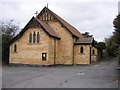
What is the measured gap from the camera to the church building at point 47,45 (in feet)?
118

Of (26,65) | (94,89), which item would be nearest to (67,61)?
(26,65)

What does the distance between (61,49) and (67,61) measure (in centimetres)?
228

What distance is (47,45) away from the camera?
3569 cm

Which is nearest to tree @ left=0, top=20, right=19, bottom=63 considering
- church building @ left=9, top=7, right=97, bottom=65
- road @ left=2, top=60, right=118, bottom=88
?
church building @ left=9, top=7, right=97, bottom=65

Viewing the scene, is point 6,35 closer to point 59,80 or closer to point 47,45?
point 47,45

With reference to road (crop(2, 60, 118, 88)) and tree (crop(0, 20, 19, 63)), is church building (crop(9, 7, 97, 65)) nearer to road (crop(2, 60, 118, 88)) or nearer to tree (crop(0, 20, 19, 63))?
tree (crop(0, 20, 19, 63))

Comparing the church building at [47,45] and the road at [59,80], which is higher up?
the church building at [47,45]

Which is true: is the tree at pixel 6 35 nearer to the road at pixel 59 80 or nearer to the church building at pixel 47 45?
the church building at pixel 47 45

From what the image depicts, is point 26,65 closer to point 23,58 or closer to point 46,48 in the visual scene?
point 23,58

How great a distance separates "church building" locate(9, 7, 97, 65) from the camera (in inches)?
1417

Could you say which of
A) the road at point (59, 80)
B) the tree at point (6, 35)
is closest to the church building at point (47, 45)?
the tree at point (6, 35)

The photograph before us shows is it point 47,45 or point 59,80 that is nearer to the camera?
point 59,80

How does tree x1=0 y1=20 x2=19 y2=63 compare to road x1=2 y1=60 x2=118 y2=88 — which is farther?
tree x1=0 y1=20 x2=19 y2=63

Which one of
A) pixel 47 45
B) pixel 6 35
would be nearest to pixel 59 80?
pixel 47 45
